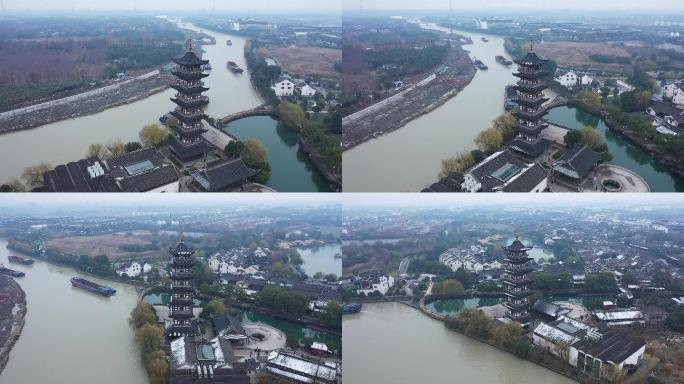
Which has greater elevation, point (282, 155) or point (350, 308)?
point (282, 155)

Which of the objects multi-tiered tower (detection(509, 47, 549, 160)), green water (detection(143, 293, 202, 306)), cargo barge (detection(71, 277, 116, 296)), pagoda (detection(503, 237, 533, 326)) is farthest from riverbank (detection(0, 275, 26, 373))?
multi-tiered tower (detection(509, 47, 549, 160))

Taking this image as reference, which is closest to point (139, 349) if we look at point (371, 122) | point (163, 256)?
point (163, 256)

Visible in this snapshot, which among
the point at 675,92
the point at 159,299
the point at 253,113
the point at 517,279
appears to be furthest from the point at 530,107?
the point at 159,299

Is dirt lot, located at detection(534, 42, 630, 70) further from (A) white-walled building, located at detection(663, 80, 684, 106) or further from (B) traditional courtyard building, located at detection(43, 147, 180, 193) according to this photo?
(B) traditional courtyard building, located at detection(43, 147, 180, 193)

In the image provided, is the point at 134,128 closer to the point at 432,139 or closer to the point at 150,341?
the point at 150,341

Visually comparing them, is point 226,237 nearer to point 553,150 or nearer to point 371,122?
point 371,122

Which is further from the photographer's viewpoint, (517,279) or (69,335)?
(517,279)
